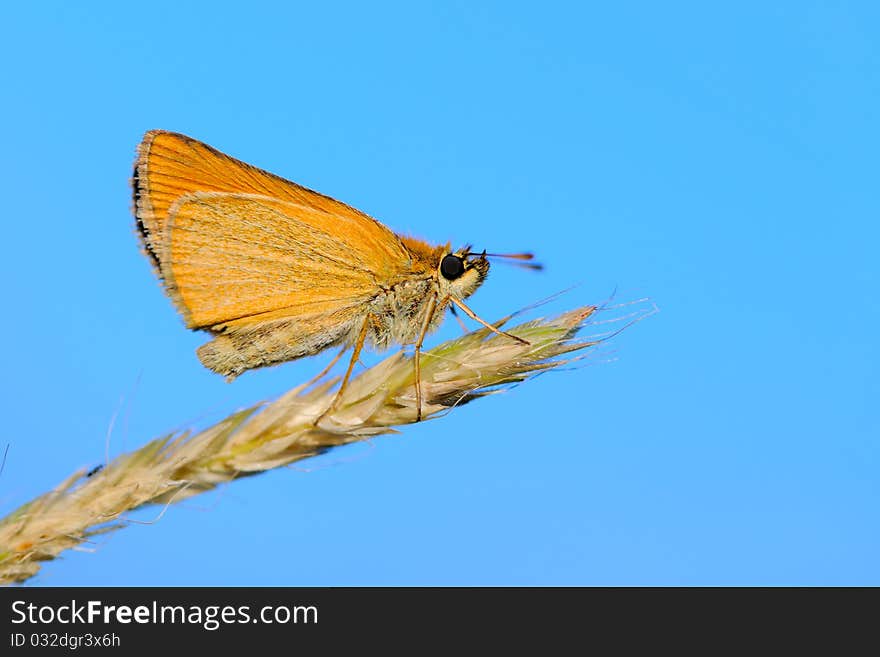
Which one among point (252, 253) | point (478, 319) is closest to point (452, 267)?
point (478, 319)

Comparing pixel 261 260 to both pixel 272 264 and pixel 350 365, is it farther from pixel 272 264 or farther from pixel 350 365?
pixel 350 365

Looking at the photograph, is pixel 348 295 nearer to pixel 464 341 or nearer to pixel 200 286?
pixel 200 286

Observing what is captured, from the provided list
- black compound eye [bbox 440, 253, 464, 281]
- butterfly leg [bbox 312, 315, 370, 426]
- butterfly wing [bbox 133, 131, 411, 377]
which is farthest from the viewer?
butterfly wing [bbox 133, 131, 411, 377]

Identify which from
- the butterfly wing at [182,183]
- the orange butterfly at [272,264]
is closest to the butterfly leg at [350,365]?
the orange butterfly at [272,264]

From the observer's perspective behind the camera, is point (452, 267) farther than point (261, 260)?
No

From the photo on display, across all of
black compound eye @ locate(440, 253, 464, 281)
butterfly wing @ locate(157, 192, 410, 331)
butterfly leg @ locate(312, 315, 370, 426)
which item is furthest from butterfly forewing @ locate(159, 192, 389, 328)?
black compound eye @ locate(440, 253, 464, 281)

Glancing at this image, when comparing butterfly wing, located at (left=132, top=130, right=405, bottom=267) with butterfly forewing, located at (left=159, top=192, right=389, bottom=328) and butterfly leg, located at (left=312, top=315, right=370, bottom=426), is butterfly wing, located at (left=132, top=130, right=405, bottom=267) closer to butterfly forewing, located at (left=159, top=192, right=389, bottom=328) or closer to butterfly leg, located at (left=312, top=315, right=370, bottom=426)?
butterfly forewing, located at (left=159, top=192, right=389, bottom=328)

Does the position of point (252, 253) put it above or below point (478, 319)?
above
